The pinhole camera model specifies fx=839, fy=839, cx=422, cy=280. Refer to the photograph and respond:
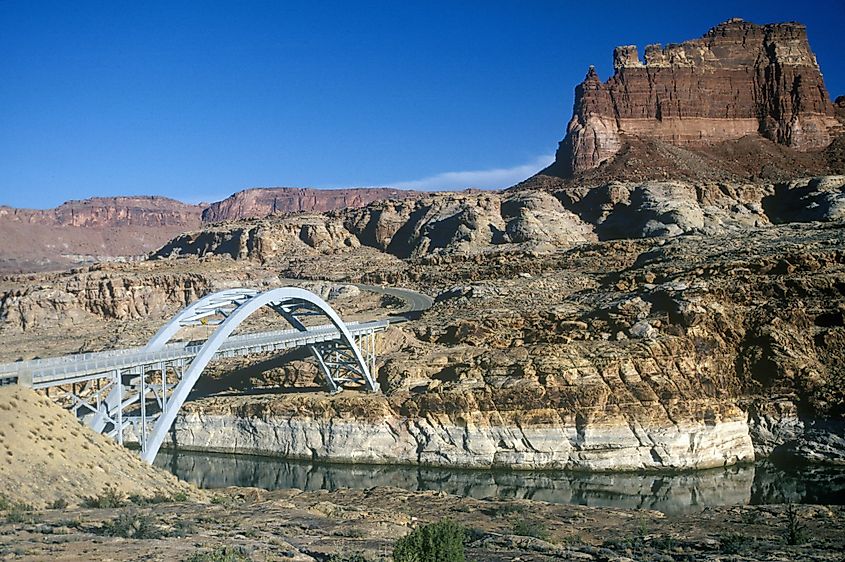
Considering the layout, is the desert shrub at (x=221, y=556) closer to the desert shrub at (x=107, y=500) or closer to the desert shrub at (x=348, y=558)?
the desert shrub at (x=348, y=558)

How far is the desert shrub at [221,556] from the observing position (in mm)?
13722

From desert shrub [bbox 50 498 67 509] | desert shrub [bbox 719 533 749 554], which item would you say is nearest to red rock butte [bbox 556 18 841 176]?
desert shrub [bbox 719 533 749 554]

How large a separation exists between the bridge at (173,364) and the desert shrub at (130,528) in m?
8.44

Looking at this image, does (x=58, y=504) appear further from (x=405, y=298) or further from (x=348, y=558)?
(x=405, y=298)

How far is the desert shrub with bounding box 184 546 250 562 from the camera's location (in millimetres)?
13722

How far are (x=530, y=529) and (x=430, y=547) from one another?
30.2ft

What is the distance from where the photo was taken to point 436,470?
39.3 meters

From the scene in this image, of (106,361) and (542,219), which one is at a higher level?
(542,219)

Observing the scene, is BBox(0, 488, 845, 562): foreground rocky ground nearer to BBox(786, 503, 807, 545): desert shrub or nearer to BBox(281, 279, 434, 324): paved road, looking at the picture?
BBox(786, 503, 807, 545): desert shrub

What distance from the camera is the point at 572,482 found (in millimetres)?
36719

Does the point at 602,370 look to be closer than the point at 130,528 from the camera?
No

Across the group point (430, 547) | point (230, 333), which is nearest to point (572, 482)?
point (230, 333)

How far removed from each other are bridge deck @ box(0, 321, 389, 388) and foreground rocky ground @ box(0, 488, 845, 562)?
18.3 ft

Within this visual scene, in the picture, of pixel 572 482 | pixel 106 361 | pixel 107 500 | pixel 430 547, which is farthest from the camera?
pixel 572 482
